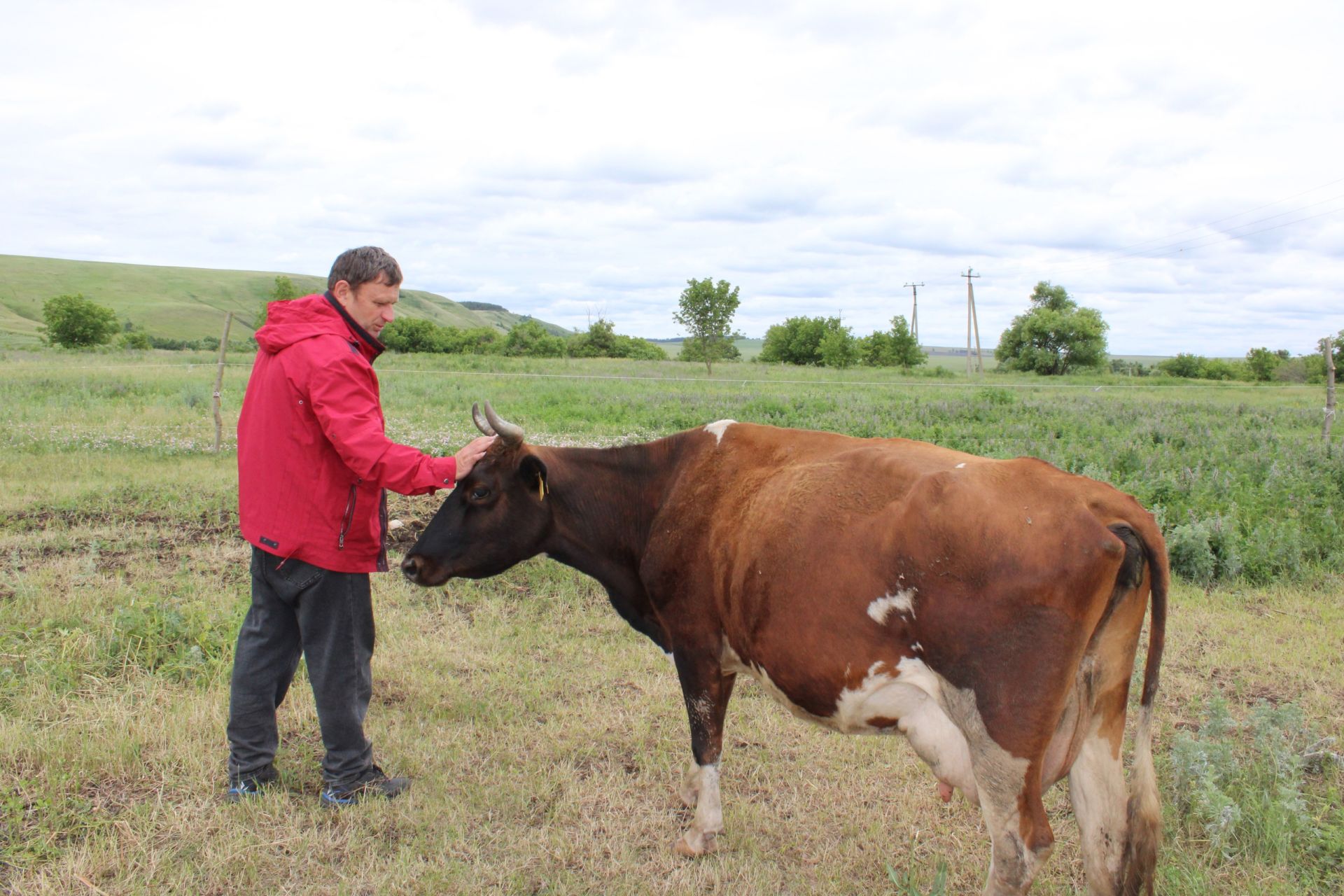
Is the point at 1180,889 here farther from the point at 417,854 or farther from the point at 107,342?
the point at 107,342

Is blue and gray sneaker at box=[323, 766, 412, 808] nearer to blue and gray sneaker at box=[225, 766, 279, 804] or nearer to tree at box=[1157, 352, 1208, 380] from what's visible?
blue and gray sneaker at box=[225, 766, 279, 804]

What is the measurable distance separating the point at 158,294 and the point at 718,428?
6953 inches

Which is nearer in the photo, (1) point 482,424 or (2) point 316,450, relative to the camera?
(2) point 316,450

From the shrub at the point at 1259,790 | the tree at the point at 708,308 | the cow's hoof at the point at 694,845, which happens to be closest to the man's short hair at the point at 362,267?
the cow's hoof at the point at 694,845

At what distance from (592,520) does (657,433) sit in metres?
10.2

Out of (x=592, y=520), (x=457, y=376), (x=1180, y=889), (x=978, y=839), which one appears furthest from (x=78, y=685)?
(x=457, y=376)

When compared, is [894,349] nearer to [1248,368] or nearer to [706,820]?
[1248,368]

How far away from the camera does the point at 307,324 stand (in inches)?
161

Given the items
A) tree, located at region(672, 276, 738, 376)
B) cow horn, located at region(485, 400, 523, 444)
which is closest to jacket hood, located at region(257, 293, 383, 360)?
cow horn, located at region(485, 400, 523, 444)

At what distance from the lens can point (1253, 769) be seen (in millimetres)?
4352

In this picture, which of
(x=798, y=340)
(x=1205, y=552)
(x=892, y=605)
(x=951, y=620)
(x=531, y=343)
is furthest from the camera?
(x=798, y=340)

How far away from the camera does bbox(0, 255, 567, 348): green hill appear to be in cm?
11938

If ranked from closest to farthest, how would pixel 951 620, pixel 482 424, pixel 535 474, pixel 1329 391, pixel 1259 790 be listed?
pixel 951 620 < pixel 1259 790 < pixel 535 474 < pixel 482 424 < pixel 1329 391

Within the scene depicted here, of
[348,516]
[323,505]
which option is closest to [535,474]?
[348,516]
